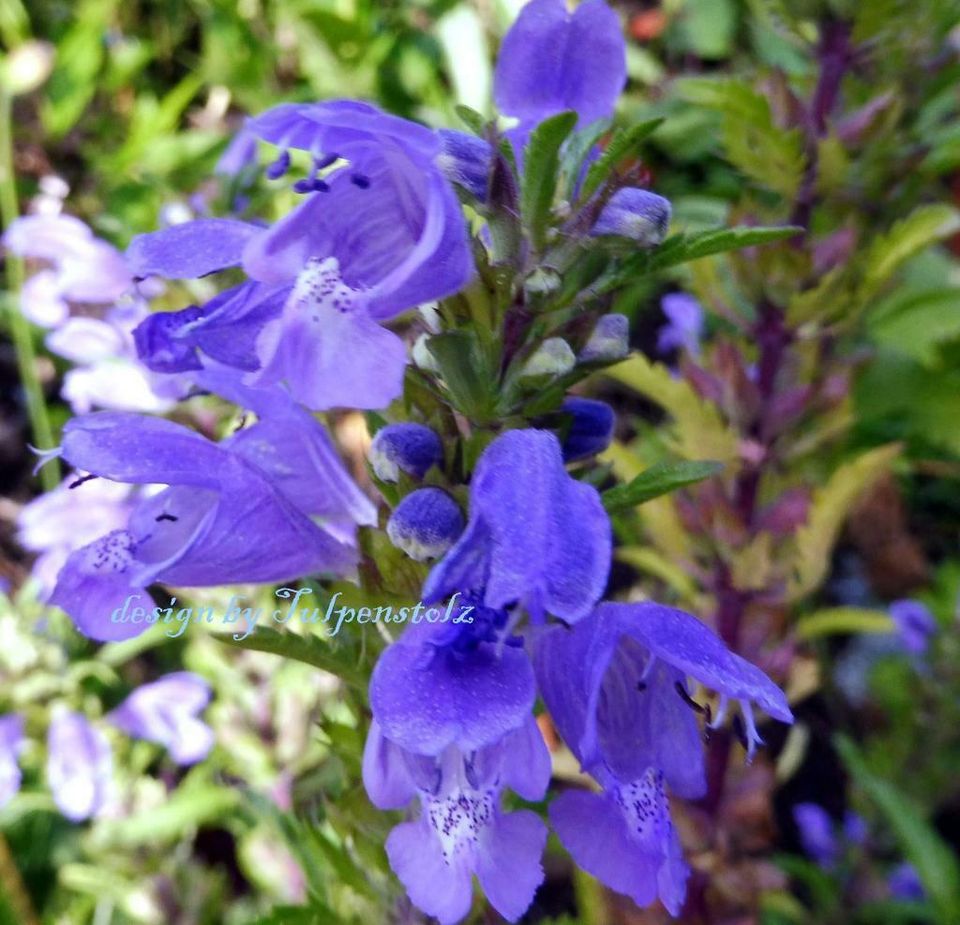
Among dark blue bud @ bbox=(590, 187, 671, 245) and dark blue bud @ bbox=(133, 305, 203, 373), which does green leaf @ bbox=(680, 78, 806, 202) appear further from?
dark blue bud @ bbox=(133, 305, 203, 373)

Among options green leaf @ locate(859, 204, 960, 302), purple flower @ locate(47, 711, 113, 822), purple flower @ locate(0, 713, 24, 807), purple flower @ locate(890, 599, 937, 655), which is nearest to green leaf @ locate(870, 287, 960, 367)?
purple flower @ locate(890, 599, 937, 655)

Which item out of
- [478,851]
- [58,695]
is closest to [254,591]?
[58,695]

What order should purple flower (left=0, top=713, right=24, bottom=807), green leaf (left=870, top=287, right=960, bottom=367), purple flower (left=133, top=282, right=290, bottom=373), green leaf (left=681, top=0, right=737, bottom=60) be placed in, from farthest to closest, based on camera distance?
green leaf (left=681, top=0, right=737, bottom=60), green leaf (left=870, top=287, right=960, bottom=367), purple flower (left=0, top=713, right=24, bottom=807), purple flower (left=133, top=282, right=290, bottom=373)

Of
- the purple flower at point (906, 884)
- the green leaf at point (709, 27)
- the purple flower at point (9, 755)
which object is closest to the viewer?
the purple flower at point (9, 755)

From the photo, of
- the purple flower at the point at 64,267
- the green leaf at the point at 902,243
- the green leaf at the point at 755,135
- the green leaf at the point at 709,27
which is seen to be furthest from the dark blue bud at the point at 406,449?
the green leaf at the point at 709,27

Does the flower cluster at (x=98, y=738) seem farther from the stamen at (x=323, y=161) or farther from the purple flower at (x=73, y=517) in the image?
the stamen at (x=323, y=161)

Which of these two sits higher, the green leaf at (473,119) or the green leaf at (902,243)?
the green leaf at (473,119)

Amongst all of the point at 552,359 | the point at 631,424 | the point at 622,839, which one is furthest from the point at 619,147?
the point at 631,424
